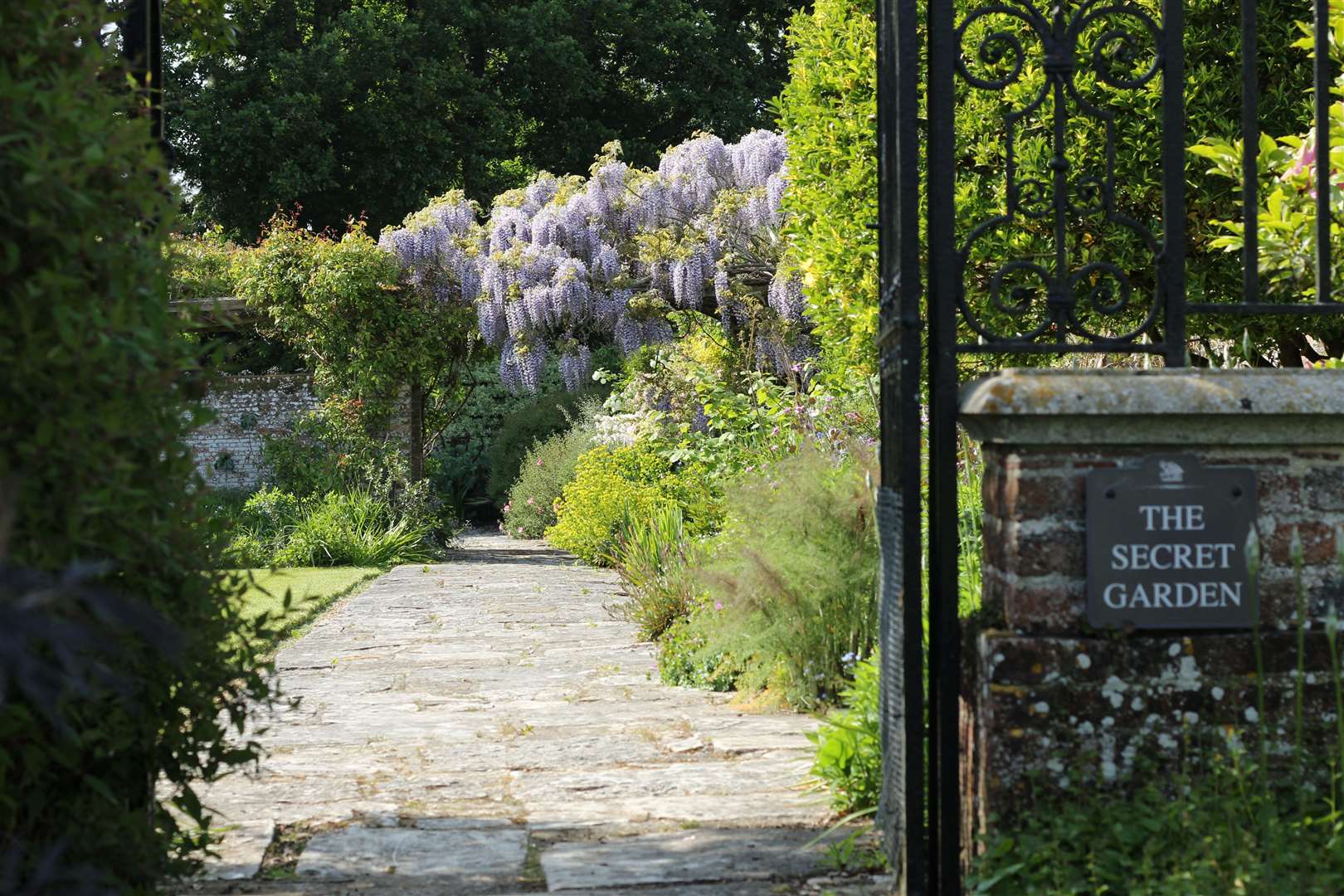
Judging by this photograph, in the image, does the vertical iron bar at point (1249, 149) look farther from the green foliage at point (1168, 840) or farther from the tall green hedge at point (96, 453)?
the tall green hedge at point (96, 453)

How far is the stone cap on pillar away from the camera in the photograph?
2484 mm

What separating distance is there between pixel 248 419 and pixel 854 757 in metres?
13.8

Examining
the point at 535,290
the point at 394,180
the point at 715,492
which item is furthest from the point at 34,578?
the point at 394,180

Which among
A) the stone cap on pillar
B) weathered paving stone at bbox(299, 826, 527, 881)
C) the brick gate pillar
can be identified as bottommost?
weathered paving stone at bbox(299, 826, 527, 881)

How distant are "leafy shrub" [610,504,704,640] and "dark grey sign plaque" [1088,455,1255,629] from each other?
368cm

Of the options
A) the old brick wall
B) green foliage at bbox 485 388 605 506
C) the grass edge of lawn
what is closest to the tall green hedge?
the grass edge of lawn

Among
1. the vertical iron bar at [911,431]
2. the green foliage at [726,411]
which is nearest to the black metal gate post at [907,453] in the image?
the vertical iron bar at [911,431]

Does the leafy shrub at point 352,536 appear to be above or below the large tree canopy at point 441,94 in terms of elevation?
below

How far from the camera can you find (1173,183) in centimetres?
271

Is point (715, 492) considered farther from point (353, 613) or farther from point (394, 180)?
point (394, 180)

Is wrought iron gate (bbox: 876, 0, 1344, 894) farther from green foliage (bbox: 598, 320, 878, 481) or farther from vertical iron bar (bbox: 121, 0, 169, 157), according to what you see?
green foliage (bbox: 598, 320, 878, 481)

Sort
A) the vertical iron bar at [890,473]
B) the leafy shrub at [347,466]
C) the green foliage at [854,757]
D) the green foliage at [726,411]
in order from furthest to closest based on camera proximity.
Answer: the leafy shrub at [347,466], the green foliage at [726,411], the green foliage at [854,757], the vertical iron bar at [890,473]

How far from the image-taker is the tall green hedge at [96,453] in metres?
1.88

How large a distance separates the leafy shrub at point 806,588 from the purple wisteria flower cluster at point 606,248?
791cm
